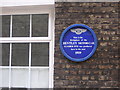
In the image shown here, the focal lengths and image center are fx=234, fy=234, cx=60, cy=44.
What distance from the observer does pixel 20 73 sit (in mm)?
4293

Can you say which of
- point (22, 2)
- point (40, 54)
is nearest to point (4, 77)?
point (40, 54)

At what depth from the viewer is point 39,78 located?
13.9 feet

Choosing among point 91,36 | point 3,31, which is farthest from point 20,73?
point 91,36

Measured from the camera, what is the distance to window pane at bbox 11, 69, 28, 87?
4.28 meters

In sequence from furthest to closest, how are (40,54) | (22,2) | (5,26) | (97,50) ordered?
1. (5,26)
2. (40,54)
3. (22,2)
4. (97,50)

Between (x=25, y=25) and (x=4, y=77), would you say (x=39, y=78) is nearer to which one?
(x=4, y=77)

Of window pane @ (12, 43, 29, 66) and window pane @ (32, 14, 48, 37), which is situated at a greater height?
window pane @ (32, 14, 48, 37)

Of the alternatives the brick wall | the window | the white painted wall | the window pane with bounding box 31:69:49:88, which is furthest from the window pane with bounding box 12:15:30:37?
the window pane with bounding box 31:69:49:88

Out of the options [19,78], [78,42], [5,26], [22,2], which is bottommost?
[19,78]

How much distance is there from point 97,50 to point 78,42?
35 centimetres

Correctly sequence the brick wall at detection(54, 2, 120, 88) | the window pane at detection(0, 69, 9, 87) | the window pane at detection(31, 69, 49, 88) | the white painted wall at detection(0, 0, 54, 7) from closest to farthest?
1. the brick wall at detection(54, 2, 120, 88)
2. the white painted wall at detection(0, 0, 54, 7)
3. the window pane at detection(31, 69, 49, 88)
4. the window pane at detection(0, 69, 9, 87)

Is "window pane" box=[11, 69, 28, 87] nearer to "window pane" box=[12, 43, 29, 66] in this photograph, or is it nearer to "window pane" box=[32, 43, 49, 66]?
"window pane" box=[12, 43, 29, 66]

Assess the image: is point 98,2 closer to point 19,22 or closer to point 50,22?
point 50,22

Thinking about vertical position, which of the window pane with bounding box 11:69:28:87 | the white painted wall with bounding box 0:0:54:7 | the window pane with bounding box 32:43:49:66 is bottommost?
the window pane with bounding box 11:69:28:87
